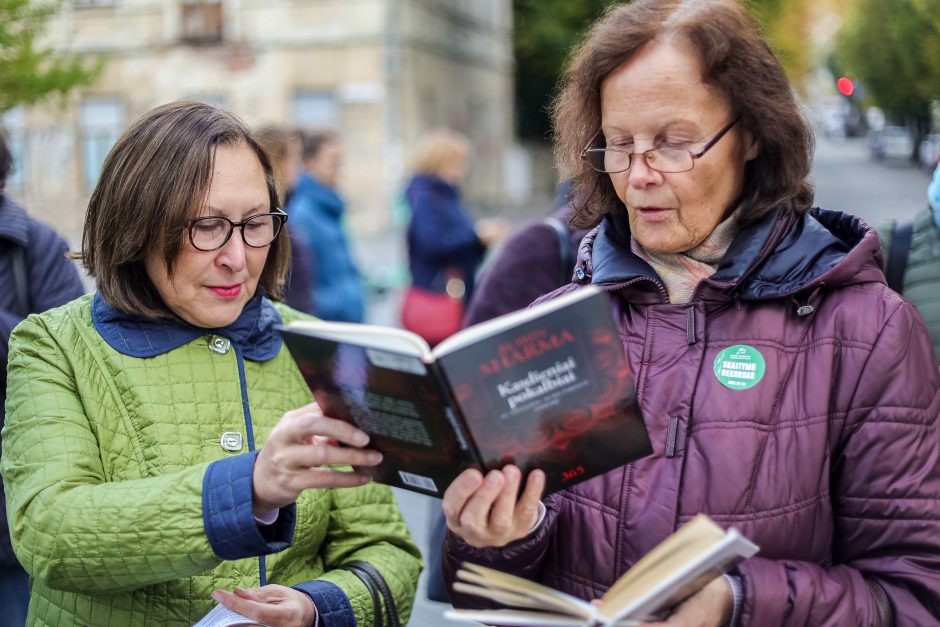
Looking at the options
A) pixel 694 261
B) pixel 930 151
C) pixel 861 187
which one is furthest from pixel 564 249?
pixel 694 261

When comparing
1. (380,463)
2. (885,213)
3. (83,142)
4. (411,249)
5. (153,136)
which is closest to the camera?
(380,463)

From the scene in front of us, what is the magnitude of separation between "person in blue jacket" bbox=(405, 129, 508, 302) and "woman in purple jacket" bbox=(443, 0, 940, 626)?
5144mm

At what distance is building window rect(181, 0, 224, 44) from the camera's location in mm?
23500

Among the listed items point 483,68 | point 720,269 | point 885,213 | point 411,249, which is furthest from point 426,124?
point 720,269

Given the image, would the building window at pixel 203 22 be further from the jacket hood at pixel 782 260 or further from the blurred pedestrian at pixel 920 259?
the jacket hood at pixel 782 260

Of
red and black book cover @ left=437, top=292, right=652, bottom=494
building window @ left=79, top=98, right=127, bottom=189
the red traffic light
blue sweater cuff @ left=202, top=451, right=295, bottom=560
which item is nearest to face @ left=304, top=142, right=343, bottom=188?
the red traffic light

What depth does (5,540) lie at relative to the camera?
3059 millimetres

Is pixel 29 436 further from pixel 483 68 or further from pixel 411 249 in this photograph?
pixel 483 68

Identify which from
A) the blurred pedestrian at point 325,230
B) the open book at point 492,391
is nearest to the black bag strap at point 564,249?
the open book at point 492,391

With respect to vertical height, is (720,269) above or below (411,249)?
above

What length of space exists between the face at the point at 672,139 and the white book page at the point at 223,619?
106cm

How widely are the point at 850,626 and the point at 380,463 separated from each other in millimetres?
848

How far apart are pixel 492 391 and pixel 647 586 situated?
1.23 feet

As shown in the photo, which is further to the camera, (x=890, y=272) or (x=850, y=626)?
(x=890, y=272)
